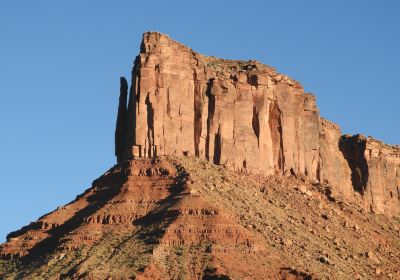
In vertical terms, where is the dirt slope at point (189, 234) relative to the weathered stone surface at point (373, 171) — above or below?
below

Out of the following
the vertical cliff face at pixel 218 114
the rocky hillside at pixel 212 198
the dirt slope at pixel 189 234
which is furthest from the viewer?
the vertical cliff face at pixel 218 114

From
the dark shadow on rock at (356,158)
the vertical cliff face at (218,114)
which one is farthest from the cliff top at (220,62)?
the dark shadow on rock at (356,158)

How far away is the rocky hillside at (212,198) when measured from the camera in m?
126

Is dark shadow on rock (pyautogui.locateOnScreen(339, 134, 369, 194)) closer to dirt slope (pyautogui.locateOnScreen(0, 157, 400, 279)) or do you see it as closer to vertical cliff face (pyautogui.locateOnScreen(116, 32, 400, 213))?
vertical cliff face (pyautogui.locateOnScreen(116, 32, 400, 213))

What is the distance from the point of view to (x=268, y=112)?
153m

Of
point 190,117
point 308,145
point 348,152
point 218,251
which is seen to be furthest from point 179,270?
point 348,152

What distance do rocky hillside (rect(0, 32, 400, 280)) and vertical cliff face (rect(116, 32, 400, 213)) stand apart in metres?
0.11

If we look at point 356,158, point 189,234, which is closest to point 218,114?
point 189,234

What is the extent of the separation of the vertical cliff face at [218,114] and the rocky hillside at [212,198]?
11 cm

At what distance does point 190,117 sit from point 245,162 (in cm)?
612

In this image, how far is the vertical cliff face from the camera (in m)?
142

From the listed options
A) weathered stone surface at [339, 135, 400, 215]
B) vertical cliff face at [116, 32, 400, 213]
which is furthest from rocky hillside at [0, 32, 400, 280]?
weathered stone surface at [339, 135, 400, 215]

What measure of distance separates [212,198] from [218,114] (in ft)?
48.5

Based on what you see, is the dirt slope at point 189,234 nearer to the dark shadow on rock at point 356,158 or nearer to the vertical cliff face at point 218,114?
the vertical cliff face at point 218,114
